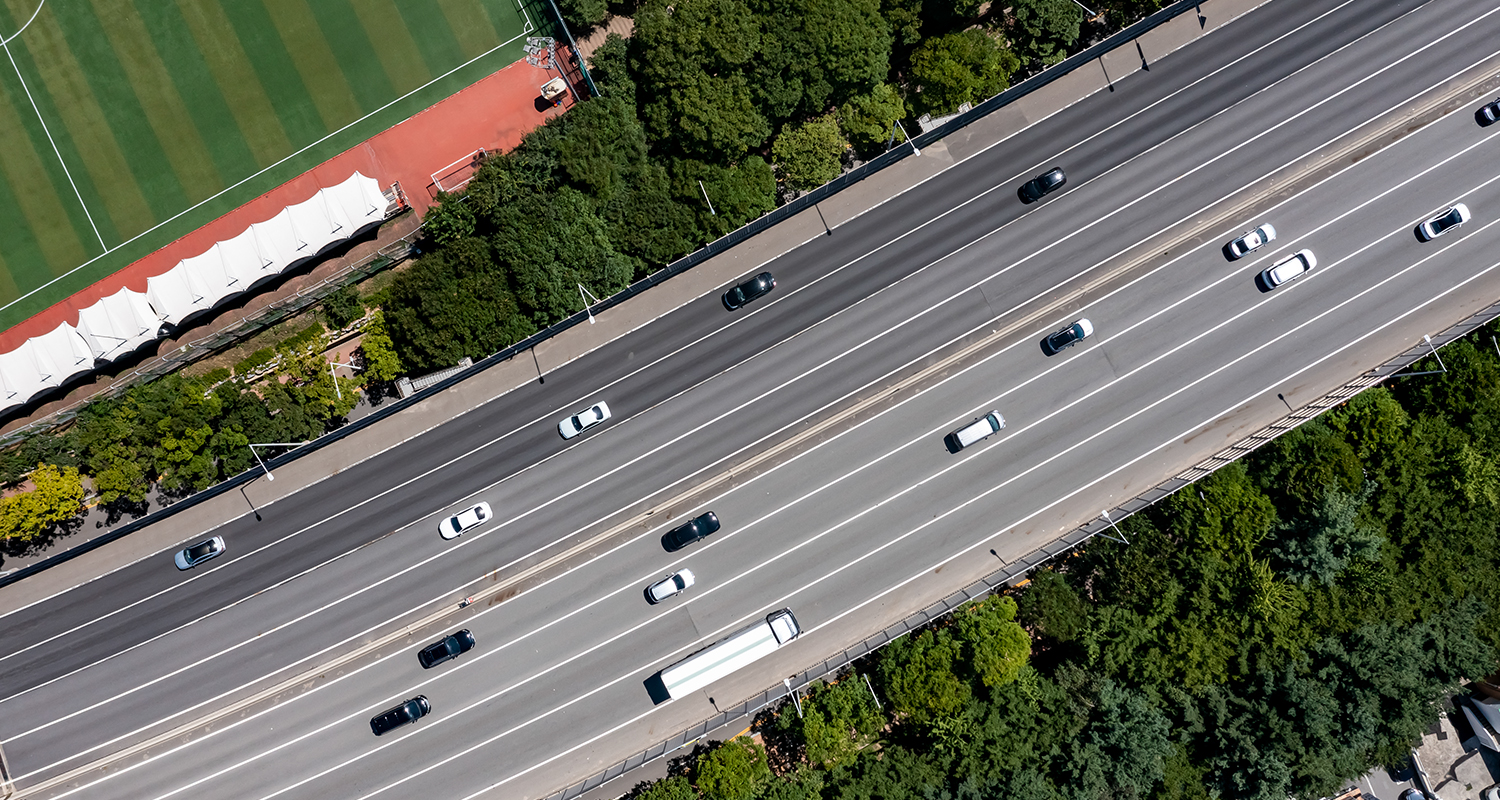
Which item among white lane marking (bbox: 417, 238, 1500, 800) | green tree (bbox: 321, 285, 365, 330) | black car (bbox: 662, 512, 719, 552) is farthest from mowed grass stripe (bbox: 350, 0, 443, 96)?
white lane marking (bbox: 417, 238, 1500, 800)

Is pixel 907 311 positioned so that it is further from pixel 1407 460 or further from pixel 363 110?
pixel 363 110

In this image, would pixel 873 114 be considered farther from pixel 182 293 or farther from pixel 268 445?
pixel 182 293

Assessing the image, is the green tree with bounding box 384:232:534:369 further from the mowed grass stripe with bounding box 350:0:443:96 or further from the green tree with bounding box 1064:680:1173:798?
the green tree with bounding box 1064:680:1173:798

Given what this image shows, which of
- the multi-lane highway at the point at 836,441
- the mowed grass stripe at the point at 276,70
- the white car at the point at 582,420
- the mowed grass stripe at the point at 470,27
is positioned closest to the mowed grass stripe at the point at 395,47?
the mowed grass stripe at the point at 470,27

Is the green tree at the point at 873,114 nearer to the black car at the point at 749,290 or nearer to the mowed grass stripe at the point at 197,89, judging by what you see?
the black car at the point at 749,290

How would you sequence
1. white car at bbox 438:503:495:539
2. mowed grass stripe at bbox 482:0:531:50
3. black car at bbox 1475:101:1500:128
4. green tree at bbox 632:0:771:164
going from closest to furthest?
green tree at bbox 632:0:771:164 < black car at bbox 1475:101:1500:128 < white car at bbox 438:503:495:539 < mowed grass stripe at bbox 482:0:531:50
